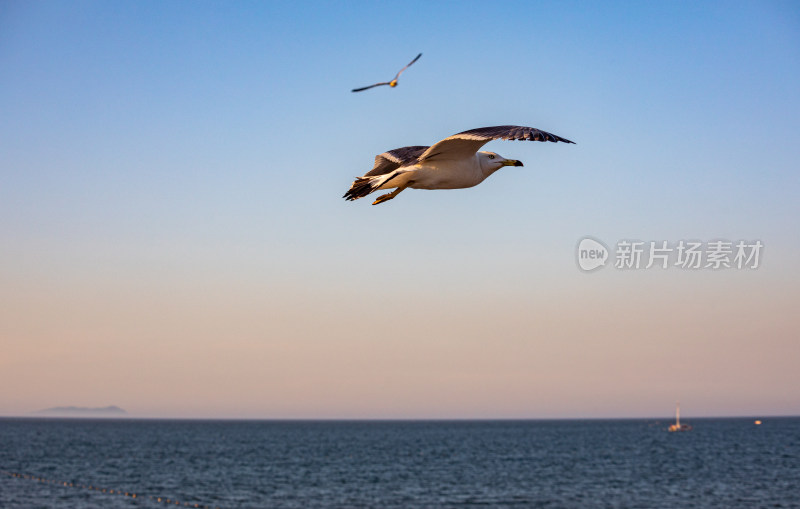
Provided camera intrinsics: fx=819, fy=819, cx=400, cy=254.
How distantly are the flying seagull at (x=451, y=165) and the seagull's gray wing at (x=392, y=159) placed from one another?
85 mm

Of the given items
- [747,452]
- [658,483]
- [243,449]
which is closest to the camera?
[658,483]

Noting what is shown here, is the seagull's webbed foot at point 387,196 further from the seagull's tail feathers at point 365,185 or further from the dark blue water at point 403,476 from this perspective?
the dark blue water at point 403,476

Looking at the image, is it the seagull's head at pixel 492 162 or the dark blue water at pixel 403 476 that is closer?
the seagull's head at pixel 492 162

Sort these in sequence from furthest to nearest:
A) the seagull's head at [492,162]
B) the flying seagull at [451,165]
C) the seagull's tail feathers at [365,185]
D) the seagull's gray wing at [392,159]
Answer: the seagull's gray wing at [392,159] < the seagull's head at [492,162] < the seagull's tail feathers at [365,185] < the flying seagull at [451,165]

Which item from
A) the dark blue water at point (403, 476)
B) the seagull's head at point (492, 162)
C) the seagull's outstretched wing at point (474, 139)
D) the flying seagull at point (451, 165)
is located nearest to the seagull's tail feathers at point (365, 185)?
the flying seagull at point (451, 165)

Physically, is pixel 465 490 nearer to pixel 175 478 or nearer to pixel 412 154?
pixel 175 478

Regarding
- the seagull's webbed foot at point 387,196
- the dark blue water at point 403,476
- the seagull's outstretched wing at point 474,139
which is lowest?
the dark blue water at point 403,476

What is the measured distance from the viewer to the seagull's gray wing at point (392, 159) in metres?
9.14

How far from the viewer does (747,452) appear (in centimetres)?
10588

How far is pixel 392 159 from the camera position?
30.3ft

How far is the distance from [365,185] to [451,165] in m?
0.94

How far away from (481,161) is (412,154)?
959mm

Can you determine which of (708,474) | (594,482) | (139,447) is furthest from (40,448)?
(708,474)

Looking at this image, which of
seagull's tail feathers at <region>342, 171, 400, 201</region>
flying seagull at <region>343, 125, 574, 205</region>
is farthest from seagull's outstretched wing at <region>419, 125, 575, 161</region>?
seagull's tail feathers at <region>342, 171, 400, 201</region>
